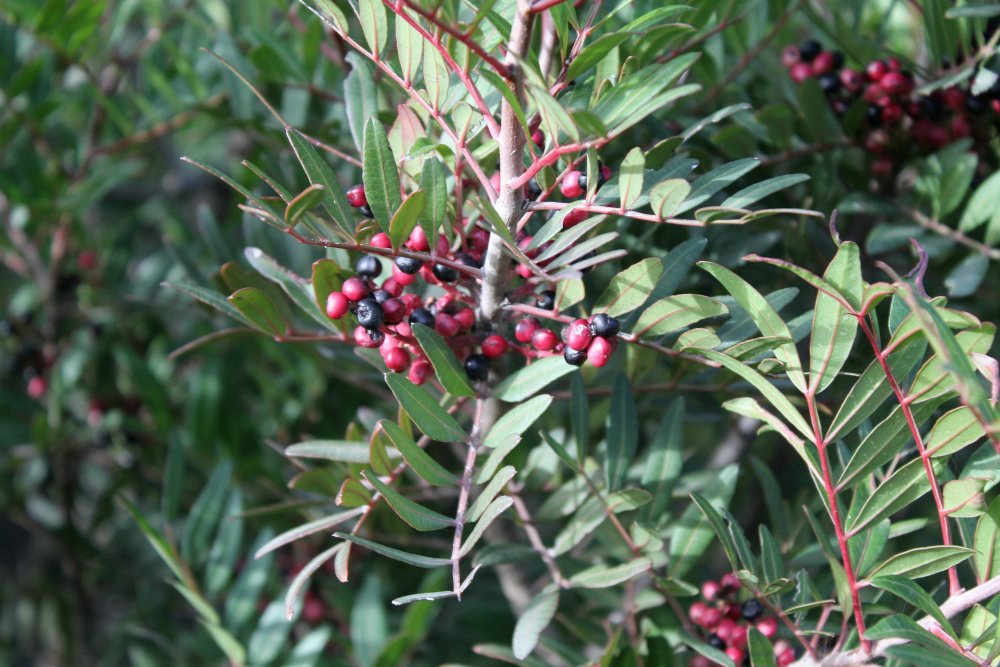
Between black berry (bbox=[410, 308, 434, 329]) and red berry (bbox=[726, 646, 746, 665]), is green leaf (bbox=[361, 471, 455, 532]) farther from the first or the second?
red berry (bbox=[726, 646, 746, 665])

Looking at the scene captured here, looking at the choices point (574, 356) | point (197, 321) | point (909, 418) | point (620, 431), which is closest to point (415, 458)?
point (574, 356)

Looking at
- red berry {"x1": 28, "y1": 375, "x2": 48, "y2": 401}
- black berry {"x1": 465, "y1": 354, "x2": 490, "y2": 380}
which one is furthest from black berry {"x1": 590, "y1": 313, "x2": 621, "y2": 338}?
red berry {"x1": 28, "y1": 375, "x2": 48, "y2": 401}

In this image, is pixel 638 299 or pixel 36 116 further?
pixel 36 116

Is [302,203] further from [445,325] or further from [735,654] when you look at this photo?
[735,654]

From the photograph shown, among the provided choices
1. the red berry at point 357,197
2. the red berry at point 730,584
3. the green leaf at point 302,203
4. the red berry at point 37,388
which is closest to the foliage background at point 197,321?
the red berry at point 37,388

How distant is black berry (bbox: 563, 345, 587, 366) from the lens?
2.37ft

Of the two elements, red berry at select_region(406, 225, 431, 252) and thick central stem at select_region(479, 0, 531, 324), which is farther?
red berry at select_region(406, 225, 431, 252)

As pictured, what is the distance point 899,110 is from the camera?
3.30 ft

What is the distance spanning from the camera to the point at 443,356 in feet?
2.39

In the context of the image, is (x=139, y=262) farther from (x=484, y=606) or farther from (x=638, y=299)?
(x=638, y=299)

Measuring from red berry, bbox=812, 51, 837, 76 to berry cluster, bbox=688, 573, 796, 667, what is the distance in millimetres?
577

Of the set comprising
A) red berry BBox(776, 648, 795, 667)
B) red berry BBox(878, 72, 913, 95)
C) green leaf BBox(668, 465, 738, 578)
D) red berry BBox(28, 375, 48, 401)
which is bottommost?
red berry BBox(28, 375, 48, 401)

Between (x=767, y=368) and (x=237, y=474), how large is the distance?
35.0 inches

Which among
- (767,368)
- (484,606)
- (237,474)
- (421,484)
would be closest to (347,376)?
(421,484)
